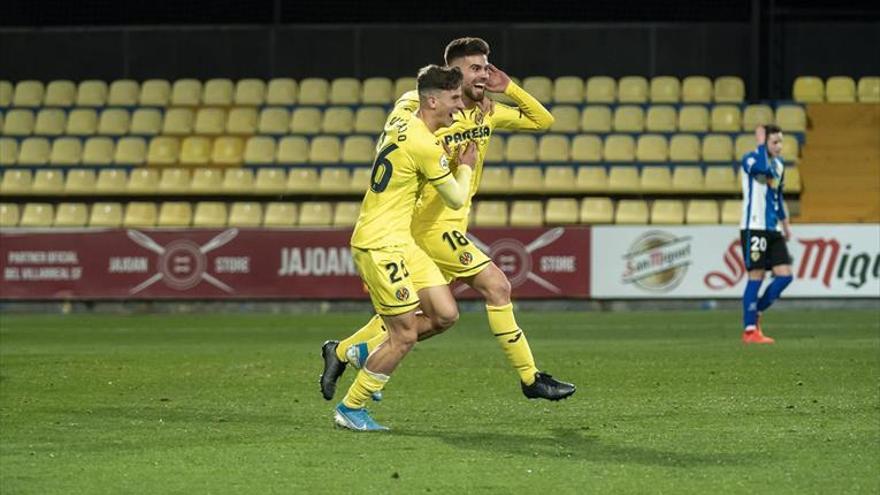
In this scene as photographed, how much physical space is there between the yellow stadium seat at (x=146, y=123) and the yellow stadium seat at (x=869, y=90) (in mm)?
12330

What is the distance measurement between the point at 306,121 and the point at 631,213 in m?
6.29

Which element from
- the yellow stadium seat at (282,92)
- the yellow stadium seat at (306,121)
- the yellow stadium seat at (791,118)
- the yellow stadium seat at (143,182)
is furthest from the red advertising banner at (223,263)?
the yellow stadium seat at (791,118)

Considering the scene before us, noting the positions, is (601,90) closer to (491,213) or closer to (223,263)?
(491,213)

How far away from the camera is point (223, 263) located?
23.6 m

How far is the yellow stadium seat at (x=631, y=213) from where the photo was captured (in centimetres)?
2506

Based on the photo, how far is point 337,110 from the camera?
27.9m

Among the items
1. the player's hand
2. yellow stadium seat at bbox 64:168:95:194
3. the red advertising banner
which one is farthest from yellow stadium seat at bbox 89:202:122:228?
the player's hand

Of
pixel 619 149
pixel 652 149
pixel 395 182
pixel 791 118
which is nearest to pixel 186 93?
pixel 619 149

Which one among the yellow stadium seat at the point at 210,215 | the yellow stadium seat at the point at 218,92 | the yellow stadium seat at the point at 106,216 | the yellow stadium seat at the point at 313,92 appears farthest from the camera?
the yellow stadium seat at the point at 218,92

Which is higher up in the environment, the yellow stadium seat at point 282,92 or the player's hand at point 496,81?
the yellow stadium seat at point 282,92

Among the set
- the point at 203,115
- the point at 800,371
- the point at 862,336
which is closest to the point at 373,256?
the point at 800,371

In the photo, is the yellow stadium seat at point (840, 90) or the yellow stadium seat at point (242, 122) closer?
the yellow stadium seat at point (840, 90)

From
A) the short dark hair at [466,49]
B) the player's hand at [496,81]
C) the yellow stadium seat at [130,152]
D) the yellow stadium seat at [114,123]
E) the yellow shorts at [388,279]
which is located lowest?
the yellow shorts at [388,279]

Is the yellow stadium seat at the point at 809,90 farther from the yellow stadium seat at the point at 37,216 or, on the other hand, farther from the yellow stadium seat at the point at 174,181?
the yellow stadium seat at the point at 37,216
